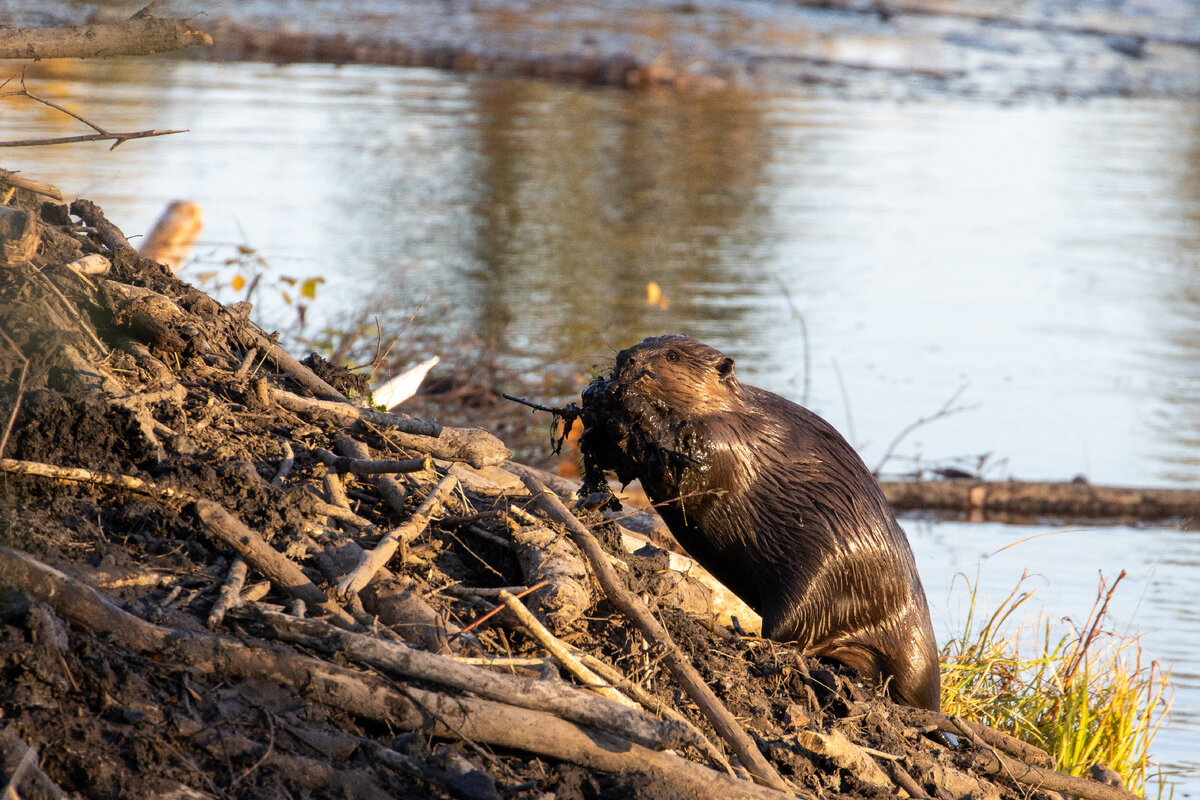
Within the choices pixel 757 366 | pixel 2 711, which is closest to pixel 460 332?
pixel 757 366

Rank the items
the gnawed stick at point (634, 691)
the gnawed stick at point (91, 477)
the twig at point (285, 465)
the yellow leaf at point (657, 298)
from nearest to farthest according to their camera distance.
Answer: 1. the gnawed stick at point (91, 477)
2. the gnawed stick at point (634, 691)
3. the twig at point (285, 465)
4. the yellow leaf at point (657, 298)

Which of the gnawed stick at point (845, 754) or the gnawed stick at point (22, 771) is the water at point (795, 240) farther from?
the gnawed stick at point (22, 771)

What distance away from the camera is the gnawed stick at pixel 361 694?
278 cm

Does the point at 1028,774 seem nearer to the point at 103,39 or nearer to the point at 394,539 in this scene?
the point at 394,539

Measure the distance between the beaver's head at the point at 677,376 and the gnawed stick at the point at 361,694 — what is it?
1.20m

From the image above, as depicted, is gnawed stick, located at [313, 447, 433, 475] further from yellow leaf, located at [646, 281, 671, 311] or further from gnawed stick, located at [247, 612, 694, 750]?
yellow leaf, located at [646, 281, 671, 311]

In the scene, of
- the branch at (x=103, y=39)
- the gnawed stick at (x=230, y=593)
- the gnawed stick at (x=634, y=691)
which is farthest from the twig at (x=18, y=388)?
the gnawed stick at (x=634, y=691)

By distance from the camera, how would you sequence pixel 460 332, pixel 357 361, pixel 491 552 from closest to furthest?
1. pixel 491 552
2. pixel 357 361
3. pixel 460 332

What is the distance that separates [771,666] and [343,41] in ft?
72.8

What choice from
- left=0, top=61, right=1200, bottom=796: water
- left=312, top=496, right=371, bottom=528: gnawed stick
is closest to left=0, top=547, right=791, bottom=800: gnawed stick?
left=312, top=496, right=371, bottom=528: gnawed stick

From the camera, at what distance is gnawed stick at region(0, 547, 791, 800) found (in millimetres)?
2777

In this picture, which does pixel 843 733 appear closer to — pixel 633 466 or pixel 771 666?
pixel 771 666

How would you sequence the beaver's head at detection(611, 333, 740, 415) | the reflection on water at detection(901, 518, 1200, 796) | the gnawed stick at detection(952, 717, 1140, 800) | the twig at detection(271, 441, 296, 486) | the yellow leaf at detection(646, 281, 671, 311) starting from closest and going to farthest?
the twig at detection(271, 441, 296, 486)
the beaver's head at detection(611, 333, 740, 415)
the gnawed stick at detection(952, 717, 1140, 800)
the reflection on water at detection(901, 518, 1200, 796)
the yellow leaf at detection(646, 281, 671, 311)

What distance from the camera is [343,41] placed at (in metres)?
24.1
